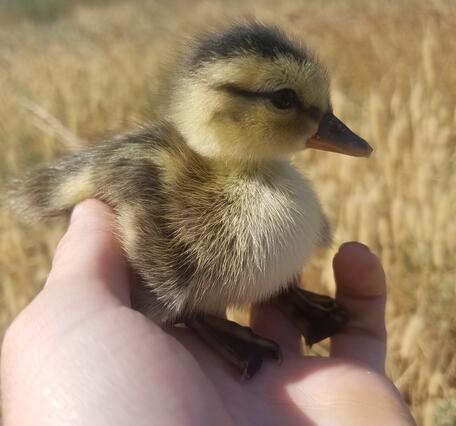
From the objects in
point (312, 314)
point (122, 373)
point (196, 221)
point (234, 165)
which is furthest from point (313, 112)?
point (122, 373)

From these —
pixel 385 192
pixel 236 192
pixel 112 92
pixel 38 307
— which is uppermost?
pixel 236 192

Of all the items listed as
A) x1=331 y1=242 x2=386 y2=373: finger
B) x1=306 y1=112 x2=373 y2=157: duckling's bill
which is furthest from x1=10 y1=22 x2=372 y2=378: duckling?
x1=331 y1=242 x2=386 y2=373: finger

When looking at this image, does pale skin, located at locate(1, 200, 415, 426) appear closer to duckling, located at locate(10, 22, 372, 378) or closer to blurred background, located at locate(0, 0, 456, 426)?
duckling, located at locate(10, 22, 372, 378)

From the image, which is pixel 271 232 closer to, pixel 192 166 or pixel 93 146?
pixel 192 166

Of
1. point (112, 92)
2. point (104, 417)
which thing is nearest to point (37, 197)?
point (104, 417)

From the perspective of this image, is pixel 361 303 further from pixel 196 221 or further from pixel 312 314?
pixel 196 221

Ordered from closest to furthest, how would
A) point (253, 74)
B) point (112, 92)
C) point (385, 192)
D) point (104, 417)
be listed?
point (104, 417)
point (253, 74)
point (385, 192)
point (112, 92)

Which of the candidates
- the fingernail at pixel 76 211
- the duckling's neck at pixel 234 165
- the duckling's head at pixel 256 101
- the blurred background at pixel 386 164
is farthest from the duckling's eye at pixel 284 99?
the fingernail at pixel 76 211
